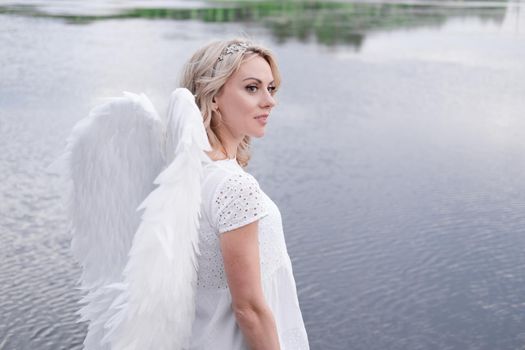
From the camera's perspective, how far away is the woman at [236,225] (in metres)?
2.23

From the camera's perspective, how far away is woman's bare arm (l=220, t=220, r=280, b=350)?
2.21 m

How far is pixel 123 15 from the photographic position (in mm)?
30703

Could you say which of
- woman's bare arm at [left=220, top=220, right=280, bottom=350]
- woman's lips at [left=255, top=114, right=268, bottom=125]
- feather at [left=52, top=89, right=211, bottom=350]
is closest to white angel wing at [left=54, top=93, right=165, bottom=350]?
feather at [left=52, top=89, right=211, bottom=350]

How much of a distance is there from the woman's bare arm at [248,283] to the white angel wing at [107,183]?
519 millimetres

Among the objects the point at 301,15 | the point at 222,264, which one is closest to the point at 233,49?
the point at 222,264

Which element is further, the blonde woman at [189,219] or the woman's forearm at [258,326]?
the woman's forearm at [258,326]

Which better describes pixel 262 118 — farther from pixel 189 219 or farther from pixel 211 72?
pixel 189 219

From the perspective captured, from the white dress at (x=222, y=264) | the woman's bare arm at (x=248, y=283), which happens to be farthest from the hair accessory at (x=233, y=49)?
the woman's bare arm at (x=248, y=283)

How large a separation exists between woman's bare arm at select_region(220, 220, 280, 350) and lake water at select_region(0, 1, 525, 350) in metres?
4.14

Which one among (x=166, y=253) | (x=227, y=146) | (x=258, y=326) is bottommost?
(x=258, y=326)

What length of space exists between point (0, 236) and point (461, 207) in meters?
5.31

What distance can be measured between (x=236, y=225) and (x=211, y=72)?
1.63 ft

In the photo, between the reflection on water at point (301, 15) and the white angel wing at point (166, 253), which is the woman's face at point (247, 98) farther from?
the reflection on water at point (301, 15)

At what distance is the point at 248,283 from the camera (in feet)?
7.30
